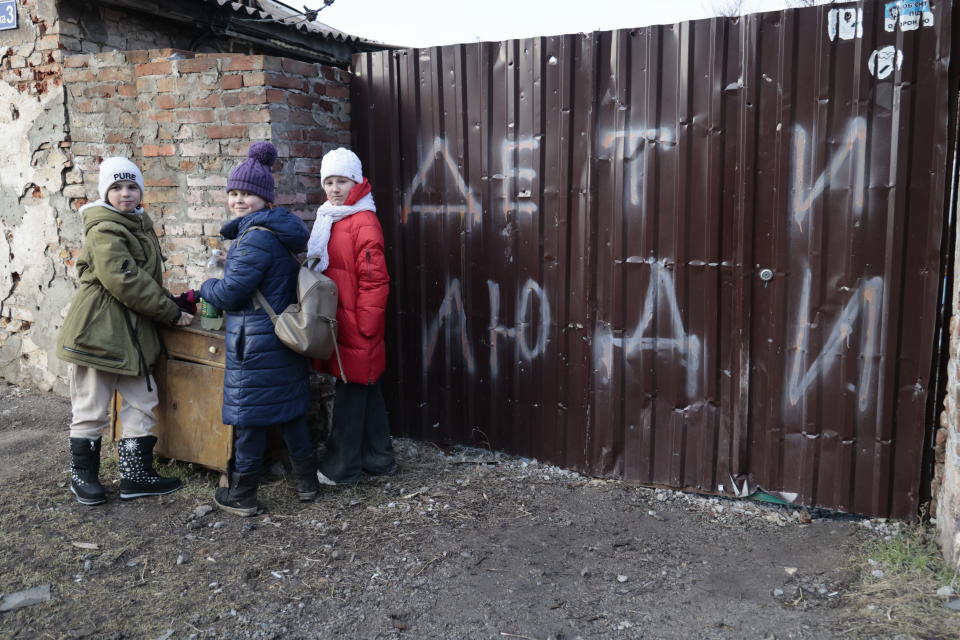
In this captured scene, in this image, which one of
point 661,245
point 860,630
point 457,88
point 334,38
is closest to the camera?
point 860,630

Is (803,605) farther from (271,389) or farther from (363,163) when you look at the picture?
(363,163)

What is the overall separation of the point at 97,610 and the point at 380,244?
2.02 meters

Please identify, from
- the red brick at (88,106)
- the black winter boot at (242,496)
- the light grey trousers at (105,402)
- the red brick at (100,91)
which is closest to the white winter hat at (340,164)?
the light grey trousers at (105,402)

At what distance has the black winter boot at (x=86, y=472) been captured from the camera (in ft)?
12.5

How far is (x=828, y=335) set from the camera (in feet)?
11.5

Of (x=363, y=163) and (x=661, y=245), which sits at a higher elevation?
(x=363, y=163)

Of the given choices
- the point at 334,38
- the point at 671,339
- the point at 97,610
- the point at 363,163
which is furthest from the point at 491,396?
the point at 334,38

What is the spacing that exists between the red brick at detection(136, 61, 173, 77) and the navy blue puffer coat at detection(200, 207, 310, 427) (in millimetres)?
1318

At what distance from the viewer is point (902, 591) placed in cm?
290

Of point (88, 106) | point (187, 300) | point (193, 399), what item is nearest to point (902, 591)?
point (193, 399)

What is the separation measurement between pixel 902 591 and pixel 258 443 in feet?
9.22

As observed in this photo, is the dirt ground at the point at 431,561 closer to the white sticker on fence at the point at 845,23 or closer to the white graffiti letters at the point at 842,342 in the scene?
the white graffiti letters at the point at 842,342

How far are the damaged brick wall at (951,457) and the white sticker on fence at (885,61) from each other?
0.86 metres

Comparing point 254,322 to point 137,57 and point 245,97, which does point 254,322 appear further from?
point 137,57
